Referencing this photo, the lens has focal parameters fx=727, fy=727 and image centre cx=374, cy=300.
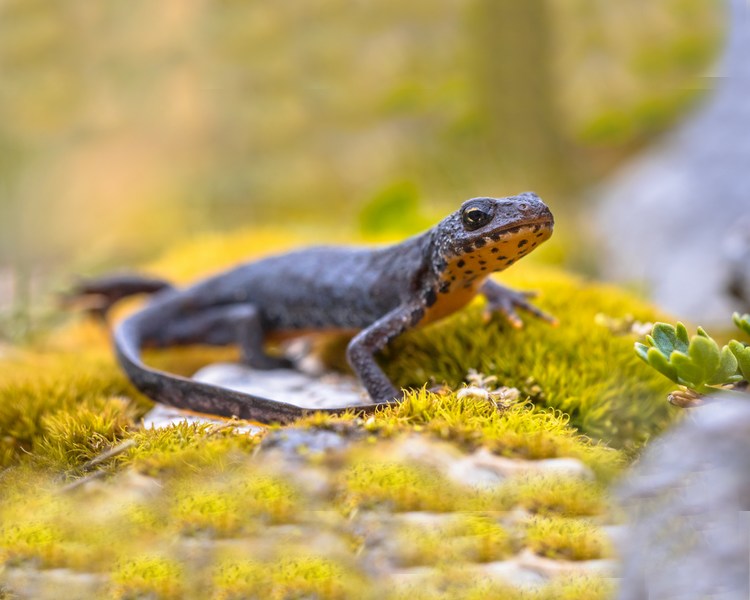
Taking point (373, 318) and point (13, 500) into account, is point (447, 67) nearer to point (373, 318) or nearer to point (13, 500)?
point (373, 318)

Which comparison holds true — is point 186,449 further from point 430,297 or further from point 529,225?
point 529,225

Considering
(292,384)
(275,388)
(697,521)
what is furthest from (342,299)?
(697,521)

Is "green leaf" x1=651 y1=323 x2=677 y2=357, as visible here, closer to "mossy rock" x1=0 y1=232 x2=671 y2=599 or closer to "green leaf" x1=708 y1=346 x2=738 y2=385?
"green leaf" x1=708 y1=346 x2=738 y2=385

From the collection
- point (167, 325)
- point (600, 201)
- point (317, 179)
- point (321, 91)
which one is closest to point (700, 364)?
point (167, 325)

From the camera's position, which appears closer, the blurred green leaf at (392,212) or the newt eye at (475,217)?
the newt eye at (475,217)

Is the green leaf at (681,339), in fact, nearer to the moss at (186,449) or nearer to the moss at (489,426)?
the moss at (489,426)

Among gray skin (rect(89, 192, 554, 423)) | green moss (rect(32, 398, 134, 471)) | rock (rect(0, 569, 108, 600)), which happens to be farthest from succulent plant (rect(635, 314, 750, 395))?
green moss (rect(32, 398, 134, 471))

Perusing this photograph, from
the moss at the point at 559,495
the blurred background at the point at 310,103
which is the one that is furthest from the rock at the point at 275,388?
the blurred background at the point at 310,103
